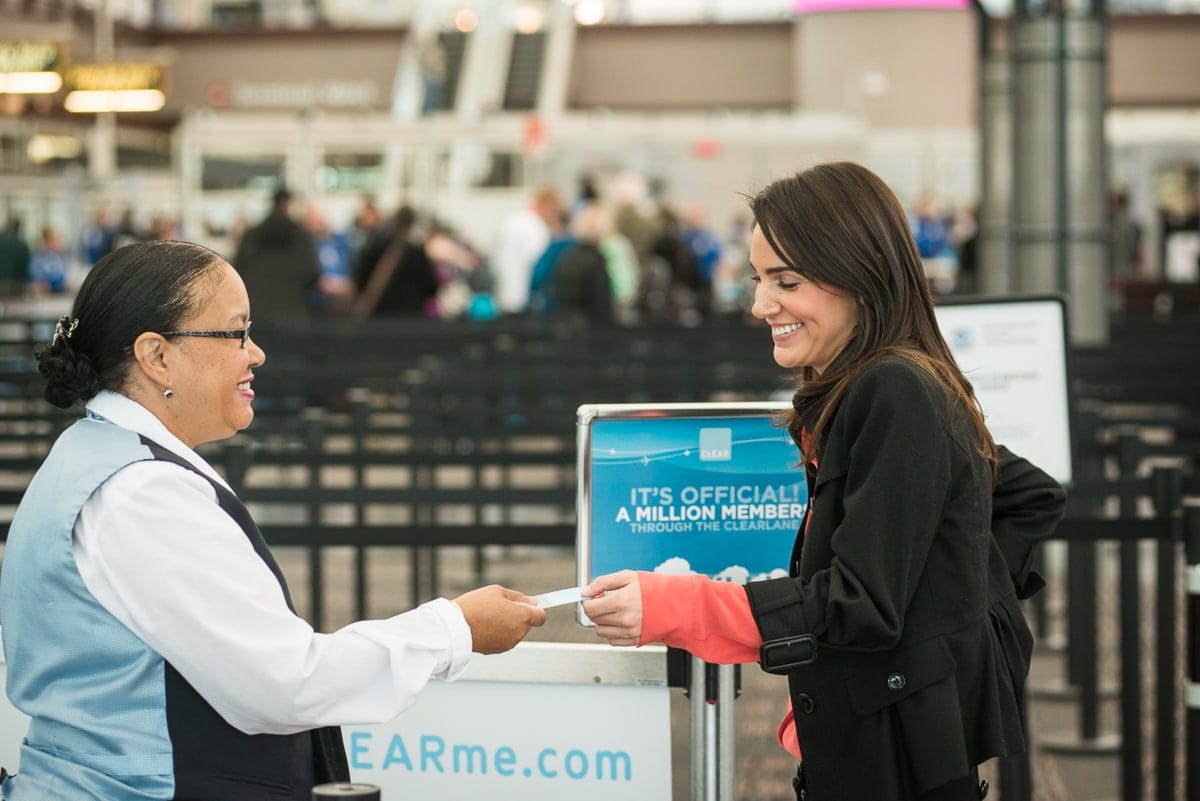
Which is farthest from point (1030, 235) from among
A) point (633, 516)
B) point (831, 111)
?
point (831, 111)

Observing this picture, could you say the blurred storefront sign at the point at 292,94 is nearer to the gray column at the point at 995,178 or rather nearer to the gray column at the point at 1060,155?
the gray column at the point at 995,178

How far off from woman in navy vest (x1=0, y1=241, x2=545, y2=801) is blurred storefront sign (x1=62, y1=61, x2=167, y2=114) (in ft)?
81.7

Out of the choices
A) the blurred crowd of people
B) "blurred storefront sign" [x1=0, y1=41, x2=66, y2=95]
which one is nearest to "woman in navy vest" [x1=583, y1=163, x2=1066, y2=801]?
the blurred crowd of people

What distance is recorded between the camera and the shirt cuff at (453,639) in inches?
110

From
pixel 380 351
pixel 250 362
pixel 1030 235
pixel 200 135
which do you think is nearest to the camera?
pixel 250 362

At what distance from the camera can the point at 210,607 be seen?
2557 millimetres

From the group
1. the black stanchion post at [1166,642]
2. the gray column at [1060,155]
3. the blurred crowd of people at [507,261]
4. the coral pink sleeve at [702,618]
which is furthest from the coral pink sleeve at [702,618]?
the gray column at [1060,155]

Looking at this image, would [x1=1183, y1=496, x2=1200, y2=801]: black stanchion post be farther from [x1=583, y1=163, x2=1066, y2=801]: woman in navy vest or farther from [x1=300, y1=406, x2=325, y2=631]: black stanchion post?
[x1=300, y1=406, x2=325, y2=631]: black stanchion post

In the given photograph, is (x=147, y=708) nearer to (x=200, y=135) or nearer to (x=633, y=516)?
(x=633, y=516)

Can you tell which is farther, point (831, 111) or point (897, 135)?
point (831, 111)

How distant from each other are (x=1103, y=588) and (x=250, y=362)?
7520 mm

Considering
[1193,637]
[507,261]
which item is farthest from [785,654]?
[507,261]

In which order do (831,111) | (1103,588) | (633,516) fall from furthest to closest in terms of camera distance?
(831,111), (1103,588), (633,516)

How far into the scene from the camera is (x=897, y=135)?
33.0 meters
